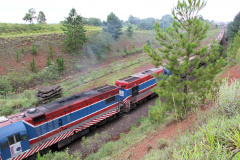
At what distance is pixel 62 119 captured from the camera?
11539mm

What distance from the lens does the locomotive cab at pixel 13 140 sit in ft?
27.7

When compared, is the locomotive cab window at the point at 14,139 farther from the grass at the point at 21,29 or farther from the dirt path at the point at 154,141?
the grass at the point at 21,29

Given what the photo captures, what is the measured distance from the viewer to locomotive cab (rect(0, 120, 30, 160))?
27.7ft

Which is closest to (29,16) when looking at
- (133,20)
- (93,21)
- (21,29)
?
Result: (21,29)

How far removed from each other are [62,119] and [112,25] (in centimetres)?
4152

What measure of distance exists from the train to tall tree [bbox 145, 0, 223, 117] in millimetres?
1086

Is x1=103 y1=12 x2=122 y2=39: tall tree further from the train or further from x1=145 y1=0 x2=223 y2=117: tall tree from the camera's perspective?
x1=145 y1=0 x2=223 y2=117: tall tree

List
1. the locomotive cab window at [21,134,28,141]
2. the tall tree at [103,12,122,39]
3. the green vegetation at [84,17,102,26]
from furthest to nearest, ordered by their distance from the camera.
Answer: the green vegetation at [84,17,102,26], the tall tree at [103,12,122,39], the locomotive cab window at [21,134,28,141]

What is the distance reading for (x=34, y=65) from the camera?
26938 millimetres

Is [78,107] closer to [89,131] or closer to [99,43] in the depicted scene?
[89,131]

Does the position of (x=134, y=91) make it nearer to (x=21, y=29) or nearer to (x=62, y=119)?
(x=62, y=119)

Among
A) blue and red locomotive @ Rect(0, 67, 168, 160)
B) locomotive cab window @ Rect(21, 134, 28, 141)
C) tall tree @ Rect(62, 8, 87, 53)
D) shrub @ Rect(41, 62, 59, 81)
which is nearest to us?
blue and red locomotive @ Rect(0, 67, 168, 160)

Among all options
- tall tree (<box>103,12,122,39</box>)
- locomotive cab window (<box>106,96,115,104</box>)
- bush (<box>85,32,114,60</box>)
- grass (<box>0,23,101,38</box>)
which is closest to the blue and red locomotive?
locomotive cab window (<box>106,96,115,104</box>)

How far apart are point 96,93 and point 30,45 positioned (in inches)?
1001
